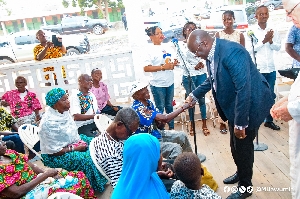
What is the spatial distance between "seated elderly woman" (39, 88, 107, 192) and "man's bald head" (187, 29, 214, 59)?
1.43m

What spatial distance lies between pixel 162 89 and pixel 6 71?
2.67m

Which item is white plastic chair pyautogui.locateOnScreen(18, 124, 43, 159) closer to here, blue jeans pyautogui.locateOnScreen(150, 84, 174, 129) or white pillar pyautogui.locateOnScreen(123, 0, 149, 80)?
blue jeans pyautogui.locateOnScreen(150, 84, 174, 129)

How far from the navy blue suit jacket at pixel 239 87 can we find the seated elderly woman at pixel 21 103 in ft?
9.37

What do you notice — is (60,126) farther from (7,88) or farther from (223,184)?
(7,88)

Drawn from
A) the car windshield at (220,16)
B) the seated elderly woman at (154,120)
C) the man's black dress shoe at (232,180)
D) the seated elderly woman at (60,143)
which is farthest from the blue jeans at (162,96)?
the car windshield at (220,16)

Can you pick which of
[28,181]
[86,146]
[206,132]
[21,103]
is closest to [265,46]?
[206,132]

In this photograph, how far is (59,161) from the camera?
2.89 m

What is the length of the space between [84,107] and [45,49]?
66.1 inches

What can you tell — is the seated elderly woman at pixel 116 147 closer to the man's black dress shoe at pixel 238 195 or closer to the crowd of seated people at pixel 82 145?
the crowd of seated people at pixel 82 145

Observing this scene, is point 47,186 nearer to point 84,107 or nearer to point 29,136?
point 29,136

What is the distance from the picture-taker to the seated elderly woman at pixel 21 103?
13.6 feet

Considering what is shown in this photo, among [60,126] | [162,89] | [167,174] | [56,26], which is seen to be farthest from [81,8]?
[167,174]

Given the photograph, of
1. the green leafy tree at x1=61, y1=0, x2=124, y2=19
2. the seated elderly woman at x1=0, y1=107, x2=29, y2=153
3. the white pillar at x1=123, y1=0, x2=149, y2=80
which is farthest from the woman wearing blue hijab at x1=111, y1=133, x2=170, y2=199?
the green leafy tree at x1=61, y1=0, x2=124, y2=19

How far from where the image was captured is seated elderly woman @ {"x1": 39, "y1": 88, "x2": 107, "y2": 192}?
2867mm
